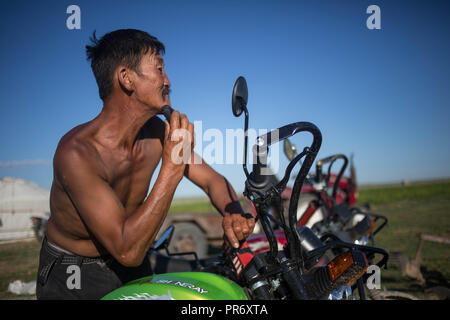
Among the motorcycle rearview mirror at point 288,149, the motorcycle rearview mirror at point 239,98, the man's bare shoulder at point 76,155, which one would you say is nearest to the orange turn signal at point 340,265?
the motorcycle rearview mirror at point 239,98

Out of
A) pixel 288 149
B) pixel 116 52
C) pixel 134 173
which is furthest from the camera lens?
pixel 288 149

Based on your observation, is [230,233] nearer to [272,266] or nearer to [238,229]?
[238,229]

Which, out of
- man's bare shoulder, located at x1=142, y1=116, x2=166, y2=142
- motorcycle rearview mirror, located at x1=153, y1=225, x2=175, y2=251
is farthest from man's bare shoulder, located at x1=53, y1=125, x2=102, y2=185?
motorcycle rearview mirror, located at x1=153, y1=225, x2=175, y2=251

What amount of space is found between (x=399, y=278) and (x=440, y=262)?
5.29ft

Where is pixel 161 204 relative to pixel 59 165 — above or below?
below

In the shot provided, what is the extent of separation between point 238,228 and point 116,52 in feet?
4.84

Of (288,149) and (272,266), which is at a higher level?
(288,149)

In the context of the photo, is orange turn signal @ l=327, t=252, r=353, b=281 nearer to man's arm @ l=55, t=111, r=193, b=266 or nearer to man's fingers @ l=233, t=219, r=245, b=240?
man's fingers @ l=233, t=219, r=245, b=240

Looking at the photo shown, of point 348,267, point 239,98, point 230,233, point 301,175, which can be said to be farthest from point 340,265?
point 239,98

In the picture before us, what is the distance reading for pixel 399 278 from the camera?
5.07m

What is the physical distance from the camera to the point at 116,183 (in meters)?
1.97
